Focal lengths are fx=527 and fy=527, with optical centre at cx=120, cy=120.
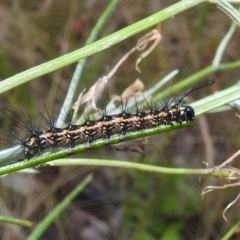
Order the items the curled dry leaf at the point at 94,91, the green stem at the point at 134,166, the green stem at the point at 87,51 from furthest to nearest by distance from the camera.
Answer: the curled dry leaf at the point at 94,91 → the green stem at the point at 134,166 → the green stem at the point at 87,51

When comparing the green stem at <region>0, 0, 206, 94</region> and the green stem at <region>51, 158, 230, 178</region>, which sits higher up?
the green stem at <region>0, 0, 206, 94</region>

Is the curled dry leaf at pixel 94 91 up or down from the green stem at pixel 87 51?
up

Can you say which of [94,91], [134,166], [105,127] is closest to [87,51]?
[134,166]

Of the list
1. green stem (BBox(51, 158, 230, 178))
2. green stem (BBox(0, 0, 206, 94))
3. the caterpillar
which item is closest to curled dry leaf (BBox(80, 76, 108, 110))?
the caterpillar

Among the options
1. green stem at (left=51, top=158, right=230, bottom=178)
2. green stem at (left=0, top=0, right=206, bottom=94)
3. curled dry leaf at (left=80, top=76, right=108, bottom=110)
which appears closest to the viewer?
green stem at (left=0, top=0, right=206, bottom=94)

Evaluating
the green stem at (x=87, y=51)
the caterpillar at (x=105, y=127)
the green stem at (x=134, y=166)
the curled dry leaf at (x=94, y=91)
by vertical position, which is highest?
the curled dry leaf at (x=94, y=91)

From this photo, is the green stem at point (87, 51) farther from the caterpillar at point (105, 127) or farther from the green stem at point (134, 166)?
the caterpillar at point (105, 127)

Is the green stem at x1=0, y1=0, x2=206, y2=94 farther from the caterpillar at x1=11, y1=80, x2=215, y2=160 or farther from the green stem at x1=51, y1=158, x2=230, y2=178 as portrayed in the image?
the caterpillar at x1=11, y1=80, x2=215, y2=160

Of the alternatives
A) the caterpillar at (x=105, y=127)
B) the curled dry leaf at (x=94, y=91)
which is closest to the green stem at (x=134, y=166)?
the caterpillar at (x=105, y=127)

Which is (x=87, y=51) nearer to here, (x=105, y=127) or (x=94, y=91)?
(x=94, y=91)
